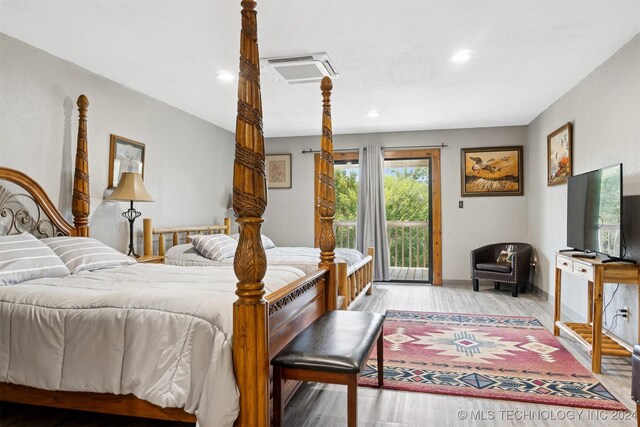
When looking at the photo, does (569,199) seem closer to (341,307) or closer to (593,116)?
(593,116)

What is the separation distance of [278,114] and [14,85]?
287 cm

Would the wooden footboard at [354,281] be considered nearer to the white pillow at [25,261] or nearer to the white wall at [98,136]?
the white pillow at [25,261]

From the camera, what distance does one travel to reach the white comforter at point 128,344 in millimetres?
1760

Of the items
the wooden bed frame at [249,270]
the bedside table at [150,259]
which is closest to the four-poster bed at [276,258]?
the bedside table at [150,259]

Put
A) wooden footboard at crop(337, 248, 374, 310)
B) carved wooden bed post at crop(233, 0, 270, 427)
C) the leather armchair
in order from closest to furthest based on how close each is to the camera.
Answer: carved wooden bed post at crop(233, 0, 270, 427), wooden footboard at crop(337, 248, 374, 310), the leather armchair

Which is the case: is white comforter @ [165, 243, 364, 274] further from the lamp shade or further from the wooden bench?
the wooden bench

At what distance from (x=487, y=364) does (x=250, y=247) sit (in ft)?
7.37

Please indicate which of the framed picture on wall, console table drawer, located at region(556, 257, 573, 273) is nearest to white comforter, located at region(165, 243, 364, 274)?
the framed picture on wall

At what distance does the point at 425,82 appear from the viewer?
4.01m

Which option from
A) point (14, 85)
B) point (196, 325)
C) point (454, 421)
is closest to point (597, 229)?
point (454, 421)

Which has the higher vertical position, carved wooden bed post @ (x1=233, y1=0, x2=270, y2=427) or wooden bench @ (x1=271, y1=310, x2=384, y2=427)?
carved wooden bed post @ (x1=233, y1=0, x2=270, y2=427)

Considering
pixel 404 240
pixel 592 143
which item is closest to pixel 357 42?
pixel 592 143

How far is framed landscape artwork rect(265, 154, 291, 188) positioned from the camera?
6832 millimetres

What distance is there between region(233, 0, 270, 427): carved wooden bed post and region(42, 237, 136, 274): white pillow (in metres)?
1.73
